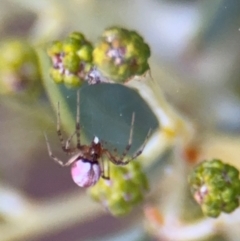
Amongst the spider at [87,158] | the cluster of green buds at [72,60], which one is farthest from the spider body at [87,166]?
the cluster of green buds at [72,60]

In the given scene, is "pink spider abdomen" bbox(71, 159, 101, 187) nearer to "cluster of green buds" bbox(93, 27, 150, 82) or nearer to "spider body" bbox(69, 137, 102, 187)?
"spider body" bbox(69, 137, 102, 187)

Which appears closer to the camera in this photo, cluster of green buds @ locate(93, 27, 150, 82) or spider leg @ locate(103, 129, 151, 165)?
cluster of green buds @ locate(93, 27, 150, 82)

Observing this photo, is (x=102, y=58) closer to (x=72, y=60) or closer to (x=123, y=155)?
(x=72, y=60)

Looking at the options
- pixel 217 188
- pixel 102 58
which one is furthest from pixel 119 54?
pixel 217 188

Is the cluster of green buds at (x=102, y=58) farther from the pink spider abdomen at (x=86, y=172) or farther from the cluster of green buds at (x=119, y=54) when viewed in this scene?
the pink spider abdomen at (x=86, y=172)

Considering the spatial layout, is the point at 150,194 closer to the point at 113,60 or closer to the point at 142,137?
the point at 142,137

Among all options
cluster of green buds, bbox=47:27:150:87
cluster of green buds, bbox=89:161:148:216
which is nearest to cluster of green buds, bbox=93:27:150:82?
cluster of green buds, bbox=47:27:150:87

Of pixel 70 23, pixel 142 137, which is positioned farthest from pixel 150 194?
pixel 70 23
